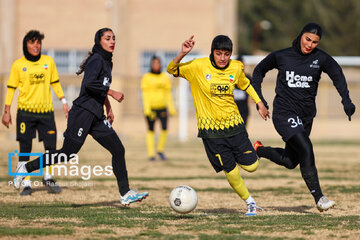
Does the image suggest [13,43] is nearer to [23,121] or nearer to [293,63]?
[23,121]

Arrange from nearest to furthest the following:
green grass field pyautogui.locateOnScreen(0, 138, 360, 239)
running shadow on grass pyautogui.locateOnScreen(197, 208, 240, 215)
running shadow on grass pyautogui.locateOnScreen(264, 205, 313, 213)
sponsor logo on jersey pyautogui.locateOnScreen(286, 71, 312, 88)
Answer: green grass field pyautogui.locateOnScreen(0, 138, 360, 239), sponsor logo on jersey pyautogui.locateOnScreen(286, 71, 312, 88), running shadow on grass pyautogui.locateOnScreen(197, 208, 240, 215), running shadow on grass pyautogui.locateOnScreen(264, 205, 313, 213)

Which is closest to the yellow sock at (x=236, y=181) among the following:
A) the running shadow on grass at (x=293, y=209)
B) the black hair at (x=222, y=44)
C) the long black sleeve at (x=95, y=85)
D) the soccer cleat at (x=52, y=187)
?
the running shadow on grass at (x=293, y=209)

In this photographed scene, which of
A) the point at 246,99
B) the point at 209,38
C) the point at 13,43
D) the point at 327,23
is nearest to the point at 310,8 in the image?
the point at 327,23

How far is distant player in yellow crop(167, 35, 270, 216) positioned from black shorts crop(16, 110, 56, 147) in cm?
306

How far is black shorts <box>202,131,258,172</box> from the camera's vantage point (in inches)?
339

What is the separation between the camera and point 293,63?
9039 mm

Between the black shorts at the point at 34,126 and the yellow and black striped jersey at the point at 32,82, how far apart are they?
0.29 ft

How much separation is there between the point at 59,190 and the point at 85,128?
88.9 inches

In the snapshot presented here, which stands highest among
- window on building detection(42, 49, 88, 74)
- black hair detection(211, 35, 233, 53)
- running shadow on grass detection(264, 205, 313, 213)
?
window on building detection(42, 49, 88, 74)

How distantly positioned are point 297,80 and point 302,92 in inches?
6.4

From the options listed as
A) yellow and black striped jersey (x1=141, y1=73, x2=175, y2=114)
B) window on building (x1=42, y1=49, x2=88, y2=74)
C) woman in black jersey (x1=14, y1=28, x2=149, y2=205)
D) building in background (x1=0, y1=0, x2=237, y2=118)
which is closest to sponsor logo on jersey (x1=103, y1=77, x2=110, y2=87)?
woman in black jersey (x1=14, y1=28, x2=149, y2=205)

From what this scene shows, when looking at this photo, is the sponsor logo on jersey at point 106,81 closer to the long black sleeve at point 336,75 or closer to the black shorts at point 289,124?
the black shorts at point 289,124

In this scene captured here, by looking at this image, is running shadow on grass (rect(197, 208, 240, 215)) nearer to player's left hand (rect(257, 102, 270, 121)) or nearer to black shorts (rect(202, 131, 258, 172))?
black shorts (rect(202, 131, 258, 172))

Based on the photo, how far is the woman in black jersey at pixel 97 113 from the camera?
8.91 m
